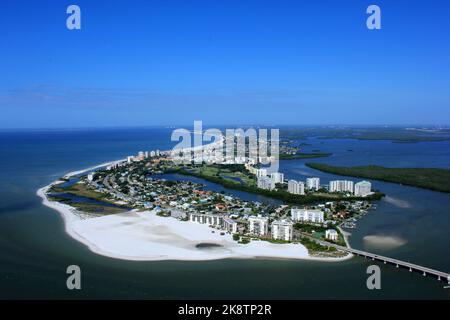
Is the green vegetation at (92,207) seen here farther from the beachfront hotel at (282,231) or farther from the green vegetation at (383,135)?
the green vegetation at (383,135)

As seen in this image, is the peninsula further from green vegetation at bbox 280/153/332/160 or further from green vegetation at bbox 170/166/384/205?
green vegetation at bbox 280/153/332/160

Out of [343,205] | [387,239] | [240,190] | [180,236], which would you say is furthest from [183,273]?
[240,190]

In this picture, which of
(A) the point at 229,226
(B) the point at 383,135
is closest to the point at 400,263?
(A) the point at 229,226

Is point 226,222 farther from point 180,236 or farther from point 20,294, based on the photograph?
point 20,294

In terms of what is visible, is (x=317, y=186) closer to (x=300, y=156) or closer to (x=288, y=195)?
(x=288, y=195)

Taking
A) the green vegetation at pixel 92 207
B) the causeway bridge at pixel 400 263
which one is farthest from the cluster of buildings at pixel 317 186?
Answer: the causeway bridge at pixel 400 263

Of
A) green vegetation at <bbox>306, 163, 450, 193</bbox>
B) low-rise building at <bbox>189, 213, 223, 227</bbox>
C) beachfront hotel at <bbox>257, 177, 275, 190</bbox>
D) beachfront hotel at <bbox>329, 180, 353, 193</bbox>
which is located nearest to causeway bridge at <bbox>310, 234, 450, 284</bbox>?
low-rise building at <bbox>189, 213, 223, 227</bbox>
